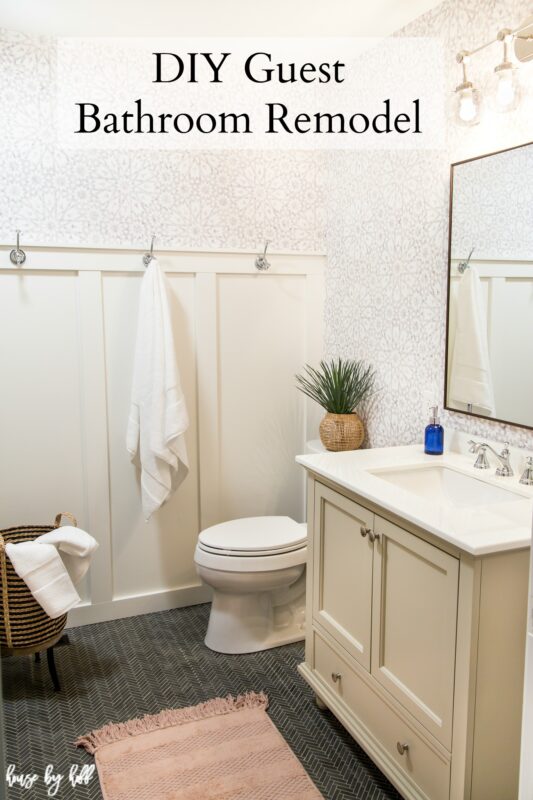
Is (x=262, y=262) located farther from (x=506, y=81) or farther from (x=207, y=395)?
(x=506, y=81)

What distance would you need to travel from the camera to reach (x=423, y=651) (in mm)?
1719

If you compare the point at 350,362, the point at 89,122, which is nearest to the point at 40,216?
the point at 89,122

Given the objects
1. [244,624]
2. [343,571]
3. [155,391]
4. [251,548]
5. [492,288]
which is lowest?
[244,624]

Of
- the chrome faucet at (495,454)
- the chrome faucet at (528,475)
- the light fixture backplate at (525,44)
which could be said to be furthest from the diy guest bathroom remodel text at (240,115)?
the chrome faucet at (528,475)

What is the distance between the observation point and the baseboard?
297 centimetres

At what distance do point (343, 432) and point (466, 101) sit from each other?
136 cm

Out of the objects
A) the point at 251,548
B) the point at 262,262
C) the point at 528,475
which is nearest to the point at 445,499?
the point at 528,475

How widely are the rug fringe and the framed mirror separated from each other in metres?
1.29

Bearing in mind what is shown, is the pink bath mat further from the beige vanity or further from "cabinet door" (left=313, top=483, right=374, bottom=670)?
"cabinet door" (left=313, top=483, right=374, bottom=670)

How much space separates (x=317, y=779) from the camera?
2.00 metres

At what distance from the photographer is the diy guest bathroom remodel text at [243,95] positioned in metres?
2.68

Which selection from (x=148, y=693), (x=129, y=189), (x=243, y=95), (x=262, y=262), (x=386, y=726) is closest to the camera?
(x=386, y=726)

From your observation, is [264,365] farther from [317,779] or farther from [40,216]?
[317,779]

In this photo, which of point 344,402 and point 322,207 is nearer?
point 344,402
